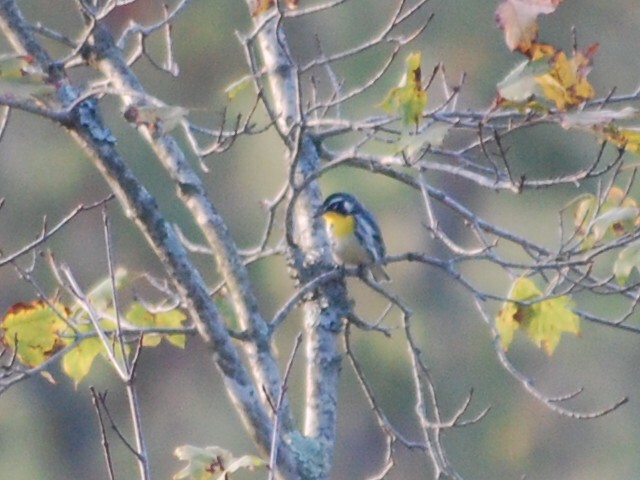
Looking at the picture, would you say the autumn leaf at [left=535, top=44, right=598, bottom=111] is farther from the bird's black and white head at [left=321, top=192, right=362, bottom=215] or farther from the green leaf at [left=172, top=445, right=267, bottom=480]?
the bird's black and white head at [left=321, top=192, right=362, bottom=215]

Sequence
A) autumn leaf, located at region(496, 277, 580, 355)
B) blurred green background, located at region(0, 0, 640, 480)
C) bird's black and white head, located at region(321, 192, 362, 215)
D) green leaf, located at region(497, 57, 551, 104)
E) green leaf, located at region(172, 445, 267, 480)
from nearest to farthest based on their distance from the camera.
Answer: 1. green leaf, located at region(497, 57, 551, 104)
2. green leaf, located at region(172, 445, 267, 480)
3. autumn leaf, located at region(496, 277, 580, 355)
4. bird's black and white head, located at region(321, 192, 362, 215)
5. blurred green background, located at region(0, 0, 640, 480)

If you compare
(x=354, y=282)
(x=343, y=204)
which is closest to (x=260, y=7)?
(x=343, y=204)

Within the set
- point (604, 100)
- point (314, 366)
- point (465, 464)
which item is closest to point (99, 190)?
point (465, 464)

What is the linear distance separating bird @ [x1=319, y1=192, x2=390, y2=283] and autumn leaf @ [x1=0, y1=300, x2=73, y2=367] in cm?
103

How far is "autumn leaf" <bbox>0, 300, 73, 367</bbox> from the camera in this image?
7.36 ft

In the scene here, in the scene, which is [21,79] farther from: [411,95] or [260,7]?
[260,7]

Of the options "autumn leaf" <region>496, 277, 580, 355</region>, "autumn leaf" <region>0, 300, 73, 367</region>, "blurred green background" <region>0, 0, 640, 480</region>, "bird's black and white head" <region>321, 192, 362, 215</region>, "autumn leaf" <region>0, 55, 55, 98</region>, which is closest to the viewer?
"autumn leaf" <region>0, 55, 55, 98</region>

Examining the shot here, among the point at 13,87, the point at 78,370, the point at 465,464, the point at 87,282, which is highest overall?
the point at 87,282

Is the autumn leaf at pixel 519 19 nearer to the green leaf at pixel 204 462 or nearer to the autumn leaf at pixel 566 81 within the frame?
the autumn leaf at pixel 566 81

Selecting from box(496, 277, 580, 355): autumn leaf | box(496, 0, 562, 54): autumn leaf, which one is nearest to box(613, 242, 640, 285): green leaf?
box(496, 277, 580, 355): autumn leaf

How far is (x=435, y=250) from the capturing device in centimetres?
779

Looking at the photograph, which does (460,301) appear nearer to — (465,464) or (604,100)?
(465,464)

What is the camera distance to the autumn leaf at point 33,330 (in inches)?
88.4

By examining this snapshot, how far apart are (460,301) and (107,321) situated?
6.62 meters
